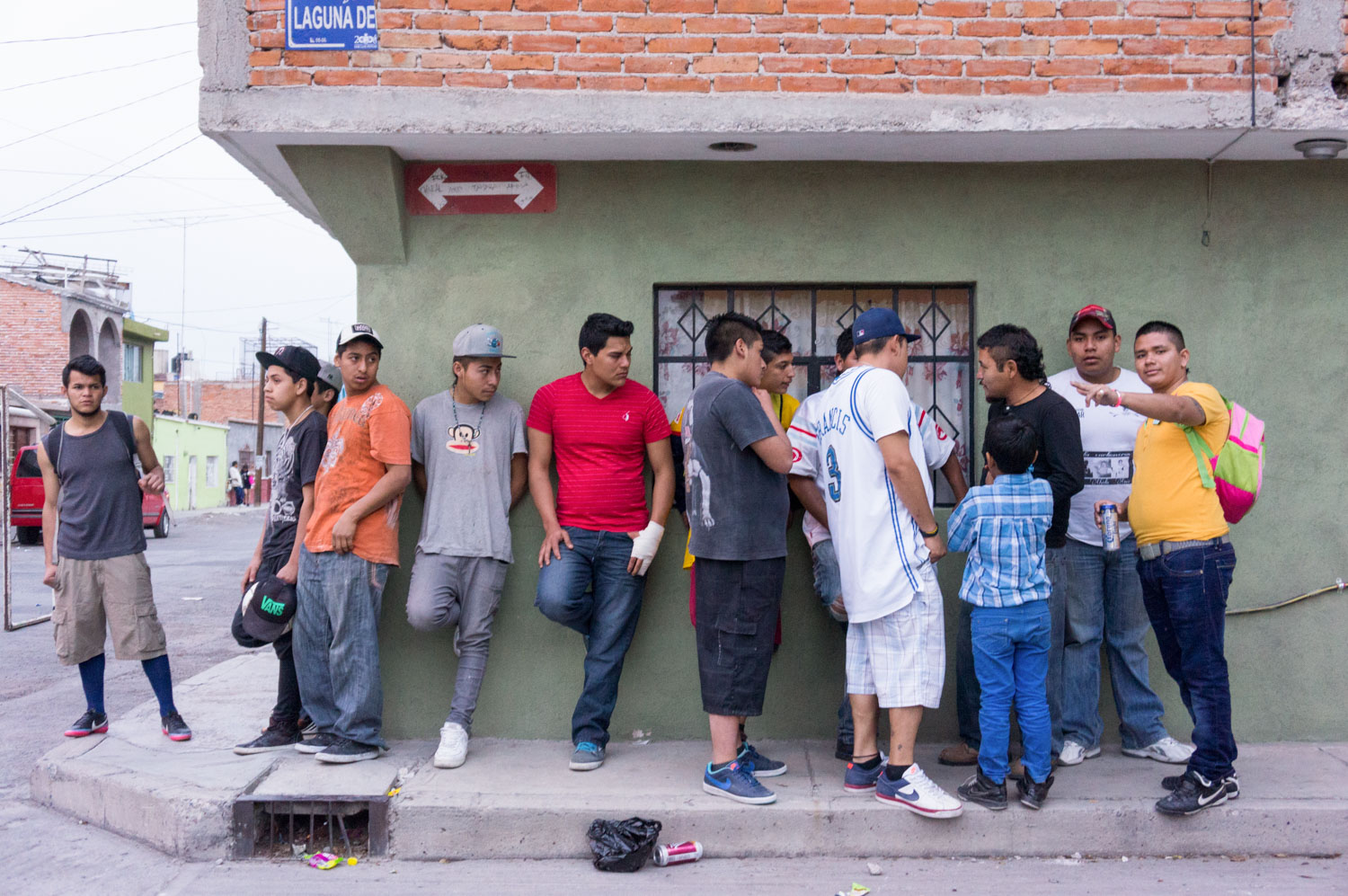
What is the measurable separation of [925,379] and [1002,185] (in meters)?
1.05

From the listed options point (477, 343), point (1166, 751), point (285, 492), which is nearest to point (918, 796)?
point (1166, 751)

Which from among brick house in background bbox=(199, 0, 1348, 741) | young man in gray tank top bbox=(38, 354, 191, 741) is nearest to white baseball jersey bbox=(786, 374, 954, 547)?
brick house in background bbox=(199, 0, 1348, 741)

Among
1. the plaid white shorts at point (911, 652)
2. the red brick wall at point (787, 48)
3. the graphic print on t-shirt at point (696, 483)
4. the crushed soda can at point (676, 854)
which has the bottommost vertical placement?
the crushed soda can at point (676, 854)

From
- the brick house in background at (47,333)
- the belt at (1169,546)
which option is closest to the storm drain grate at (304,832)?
the belt at (1169,546)

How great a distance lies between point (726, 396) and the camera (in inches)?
168

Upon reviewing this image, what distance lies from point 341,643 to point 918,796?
266 cm

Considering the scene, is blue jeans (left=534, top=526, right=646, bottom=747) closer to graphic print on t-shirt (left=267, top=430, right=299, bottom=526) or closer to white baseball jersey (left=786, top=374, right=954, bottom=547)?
white baseball jersey (left=786, top=374, right=954, bottom=547)

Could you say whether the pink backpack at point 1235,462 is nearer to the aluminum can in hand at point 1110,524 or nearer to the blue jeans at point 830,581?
the aluminum can in hand at point 1110,524

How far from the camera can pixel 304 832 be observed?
4.42 meters

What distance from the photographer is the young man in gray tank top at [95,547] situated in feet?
17.2

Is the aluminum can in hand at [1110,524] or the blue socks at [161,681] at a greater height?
the aluminum can in hand at [1110,524]

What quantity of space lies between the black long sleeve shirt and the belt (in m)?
0.37

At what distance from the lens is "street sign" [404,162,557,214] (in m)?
5.22

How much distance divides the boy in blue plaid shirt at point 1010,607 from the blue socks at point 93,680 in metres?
4.50
